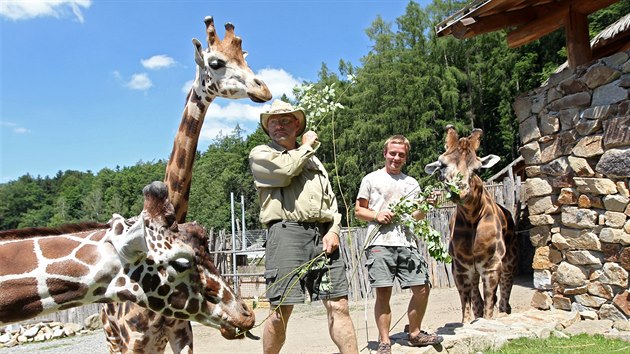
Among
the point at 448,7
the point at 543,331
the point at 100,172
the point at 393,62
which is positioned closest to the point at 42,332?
the point at 543,331

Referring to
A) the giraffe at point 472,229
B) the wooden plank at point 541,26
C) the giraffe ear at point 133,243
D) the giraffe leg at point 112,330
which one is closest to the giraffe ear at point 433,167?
the giraffe at point 472,229

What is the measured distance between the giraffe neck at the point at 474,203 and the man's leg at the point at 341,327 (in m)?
2.40

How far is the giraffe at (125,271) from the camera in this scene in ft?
6.59

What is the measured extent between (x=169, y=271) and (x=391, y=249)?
9.53ft

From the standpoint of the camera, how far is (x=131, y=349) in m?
3.39

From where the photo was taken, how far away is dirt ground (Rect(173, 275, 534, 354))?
7.65 m

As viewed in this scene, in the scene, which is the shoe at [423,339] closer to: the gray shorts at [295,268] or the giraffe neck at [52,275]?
the gray shorts at [295,268]

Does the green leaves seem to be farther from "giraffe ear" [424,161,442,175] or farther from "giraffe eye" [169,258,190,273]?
"giraffe eye" [169,258,190,273]

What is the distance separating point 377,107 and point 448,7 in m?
8.37

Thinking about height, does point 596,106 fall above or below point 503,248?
above

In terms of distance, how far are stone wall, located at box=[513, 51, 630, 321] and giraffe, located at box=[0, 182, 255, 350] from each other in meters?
5.04

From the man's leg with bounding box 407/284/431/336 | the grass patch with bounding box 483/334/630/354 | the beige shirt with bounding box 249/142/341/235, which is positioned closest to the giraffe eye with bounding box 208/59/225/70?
the beige shirt with bounding box 249/142/341/235

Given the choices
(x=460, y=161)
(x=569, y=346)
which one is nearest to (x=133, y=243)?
(x=460, y=161)

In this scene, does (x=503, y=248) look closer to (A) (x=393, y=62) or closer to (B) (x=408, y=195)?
(B) (x=408, y=195)
